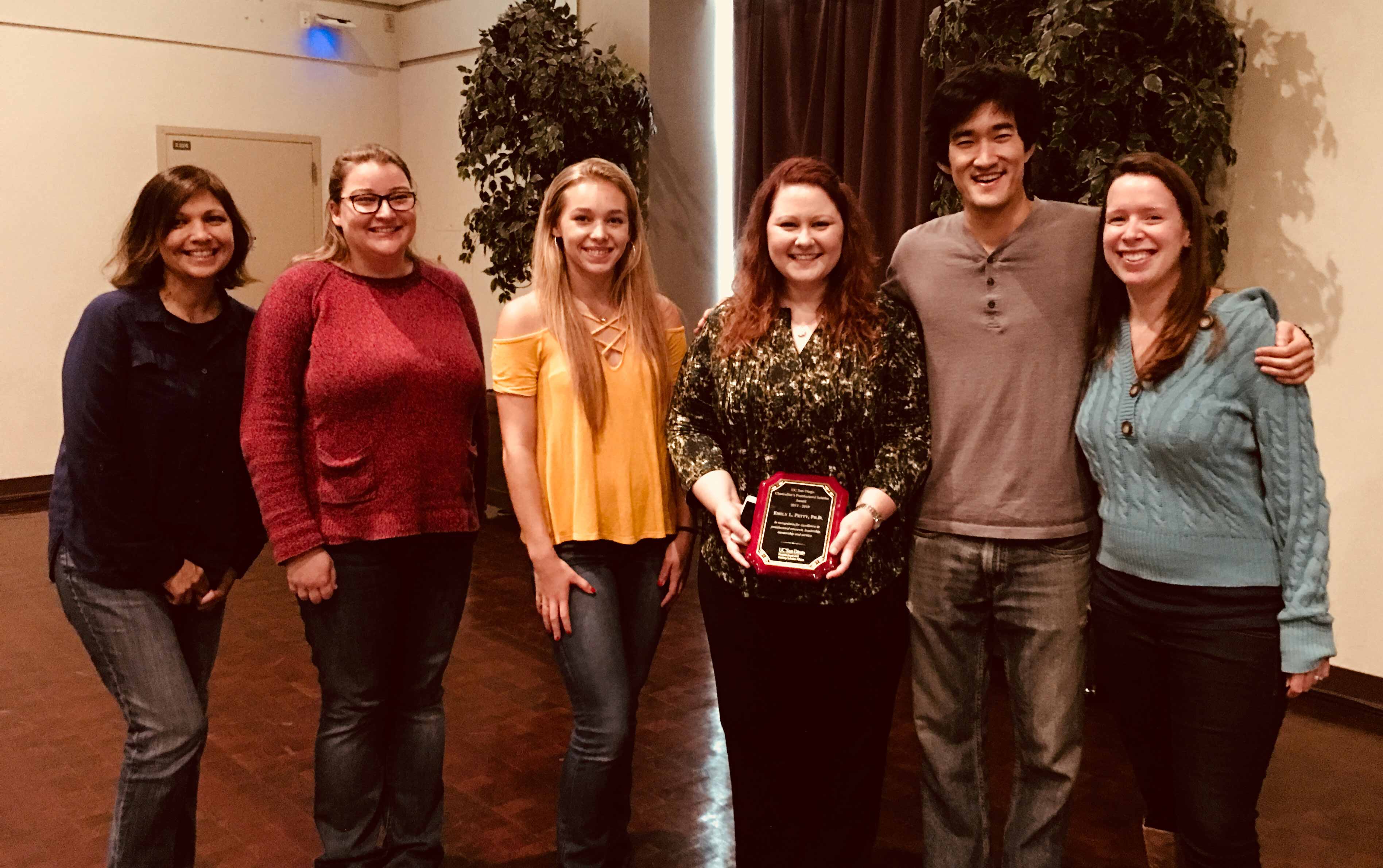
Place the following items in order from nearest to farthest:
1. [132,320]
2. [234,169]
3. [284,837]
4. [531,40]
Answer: [132,320] → [284,837] → [531,40] → [234,169]

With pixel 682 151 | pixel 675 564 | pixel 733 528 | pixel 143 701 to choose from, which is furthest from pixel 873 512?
pixel 682 151

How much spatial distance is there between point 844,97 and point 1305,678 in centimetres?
382

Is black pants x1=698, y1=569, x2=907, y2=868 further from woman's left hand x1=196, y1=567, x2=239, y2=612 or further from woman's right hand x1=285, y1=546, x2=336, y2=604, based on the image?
woman's left hand x1=196, y1=567, x2=239, y2=612

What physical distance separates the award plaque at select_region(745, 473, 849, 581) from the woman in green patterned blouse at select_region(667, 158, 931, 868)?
31mm

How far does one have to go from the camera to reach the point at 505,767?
3309 mm

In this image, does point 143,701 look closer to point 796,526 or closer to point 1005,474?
point 796,526

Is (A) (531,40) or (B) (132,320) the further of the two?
(A) (531,40)

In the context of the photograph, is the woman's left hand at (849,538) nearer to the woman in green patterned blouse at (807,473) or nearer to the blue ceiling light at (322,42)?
the woman in green patterned blouse at (807,473)

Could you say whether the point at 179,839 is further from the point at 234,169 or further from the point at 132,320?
the point at 234,169

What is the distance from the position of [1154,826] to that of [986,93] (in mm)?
1421

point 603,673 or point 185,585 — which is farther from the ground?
point 185,585

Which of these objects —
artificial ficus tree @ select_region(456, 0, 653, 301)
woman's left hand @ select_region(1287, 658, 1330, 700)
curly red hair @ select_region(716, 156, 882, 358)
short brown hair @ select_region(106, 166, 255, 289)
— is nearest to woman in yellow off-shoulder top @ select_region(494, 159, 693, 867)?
curly red hair @ select_region(716, 156, 882, 358)

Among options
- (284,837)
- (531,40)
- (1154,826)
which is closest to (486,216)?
(531,40)

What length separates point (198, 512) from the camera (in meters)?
2.21
